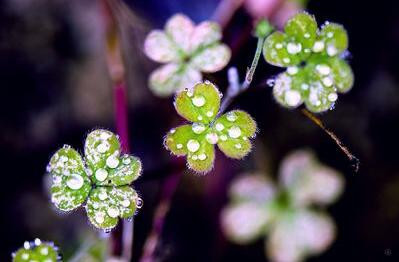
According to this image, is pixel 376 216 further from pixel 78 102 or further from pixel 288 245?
pixel 78 102

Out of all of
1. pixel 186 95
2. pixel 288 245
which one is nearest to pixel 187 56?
pixel 186 95

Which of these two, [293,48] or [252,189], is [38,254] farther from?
[252,189]

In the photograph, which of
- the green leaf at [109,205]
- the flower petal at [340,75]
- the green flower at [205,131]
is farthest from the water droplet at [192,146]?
the flower petal at [340,75]

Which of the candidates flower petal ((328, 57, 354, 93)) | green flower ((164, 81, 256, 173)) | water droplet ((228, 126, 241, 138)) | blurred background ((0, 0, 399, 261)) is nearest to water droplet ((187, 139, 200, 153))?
green flower ((164, 81, 256, 173))

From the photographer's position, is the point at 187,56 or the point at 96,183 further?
the point at 187,56

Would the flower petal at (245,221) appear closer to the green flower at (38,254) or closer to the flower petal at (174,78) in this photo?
the flower petal at (174,78)

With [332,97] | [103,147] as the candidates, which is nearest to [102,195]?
[103,147]
